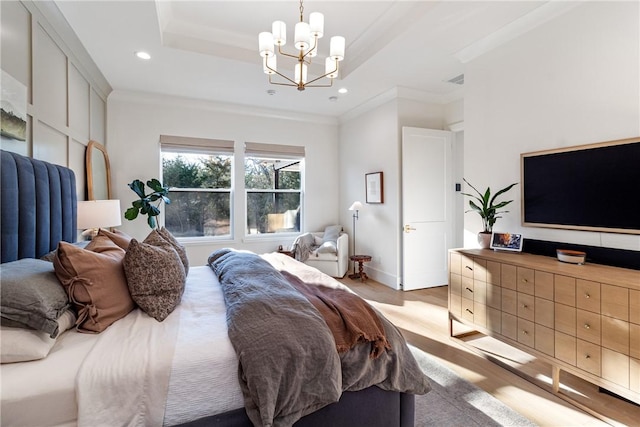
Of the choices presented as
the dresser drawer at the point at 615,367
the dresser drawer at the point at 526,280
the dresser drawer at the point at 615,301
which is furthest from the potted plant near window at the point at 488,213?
the dresser drawer at the point at 615,367

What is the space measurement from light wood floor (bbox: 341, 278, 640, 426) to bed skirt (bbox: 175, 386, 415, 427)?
89 cm

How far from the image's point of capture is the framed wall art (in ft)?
15.1

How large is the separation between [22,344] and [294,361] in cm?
100

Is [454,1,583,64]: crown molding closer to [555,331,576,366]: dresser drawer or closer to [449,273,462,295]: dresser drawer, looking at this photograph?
[449,273,462,295]: dresser drawer

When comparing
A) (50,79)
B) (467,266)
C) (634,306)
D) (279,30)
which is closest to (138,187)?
(50,79)

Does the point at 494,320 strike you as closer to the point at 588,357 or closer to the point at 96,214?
the point at 588,357

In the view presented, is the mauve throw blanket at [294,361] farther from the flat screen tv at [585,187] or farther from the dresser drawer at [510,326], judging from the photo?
the flat screen tv at [585,187]

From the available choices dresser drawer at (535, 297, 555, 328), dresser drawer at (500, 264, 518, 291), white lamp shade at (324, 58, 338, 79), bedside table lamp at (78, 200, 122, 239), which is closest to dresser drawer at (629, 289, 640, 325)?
dresser drawer at (535, 297, 555, 328)

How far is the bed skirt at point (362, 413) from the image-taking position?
3.97 ft

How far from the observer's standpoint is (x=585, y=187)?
224 centimetres

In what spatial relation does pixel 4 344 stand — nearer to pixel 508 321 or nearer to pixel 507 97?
pixel 508 321

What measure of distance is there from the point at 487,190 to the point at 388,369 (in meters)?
2.08

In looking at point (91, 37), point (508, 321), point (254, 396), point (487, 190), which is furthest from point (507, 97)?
point (91, 37)

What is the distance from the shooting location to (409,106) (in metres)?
4.39
